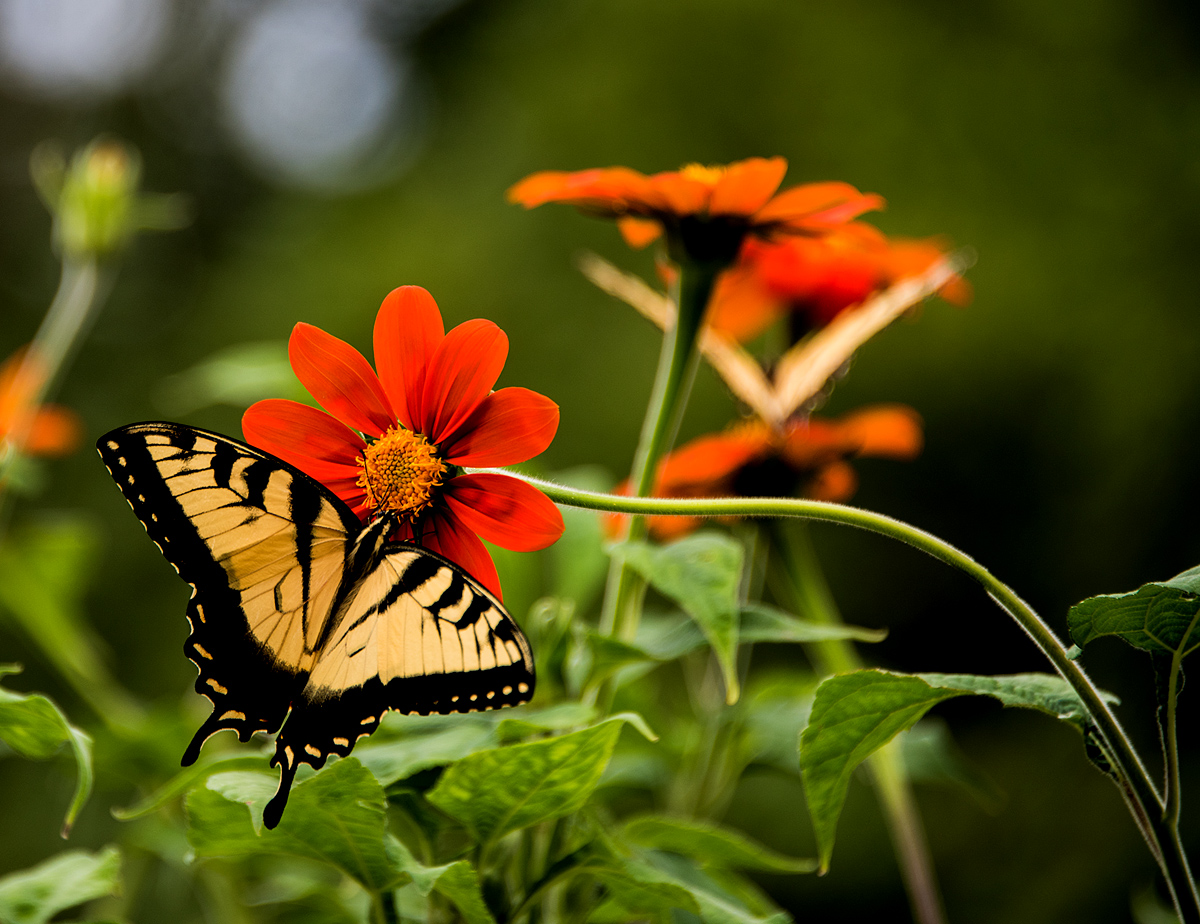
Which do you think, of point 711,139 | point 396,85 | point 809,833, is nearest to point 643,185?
point 809,833

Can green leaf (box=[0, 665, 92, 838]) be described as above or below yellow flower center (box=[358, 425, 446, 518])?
below

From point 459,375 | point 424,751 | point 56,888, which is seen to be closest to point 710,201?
point 459,375

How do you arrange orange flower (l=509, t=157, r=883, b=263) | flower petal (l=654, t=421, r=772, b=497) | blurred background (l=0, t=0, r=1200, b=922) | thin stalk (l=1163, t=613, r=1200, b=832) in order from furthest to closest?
1. blurred background (l=0, t=0, r=1200, b=922)
2. flower petal (l=654, t=421, r=772, b=497)
3. orange flower (l=509, t=157, r=883, b=263)
4. thin stalk (l=1163, t=613, r=1200, b=832)

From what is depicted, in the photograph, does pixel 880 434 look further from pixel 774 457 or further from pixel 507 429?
pixel 507 429

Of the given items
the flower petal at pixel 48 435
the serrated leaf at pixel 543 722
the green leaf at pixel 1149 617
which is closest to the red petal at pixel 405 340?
the serrated leaf at pixel 543 722

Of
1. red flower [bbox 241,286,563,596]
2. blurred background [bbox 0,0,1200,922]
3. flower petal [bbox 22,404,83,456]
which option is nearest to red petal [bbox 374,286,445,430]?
red flower [bbox 241,286,563,596]

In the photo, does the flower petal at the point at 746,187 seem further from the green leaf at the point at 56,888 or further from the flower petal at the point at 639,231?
the green leaf at the point at 56,888

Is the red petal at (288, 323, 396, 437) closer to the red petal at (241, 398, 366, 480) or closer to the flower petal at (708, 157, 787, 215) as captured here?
the red petal at (241, 398, 366, 480)

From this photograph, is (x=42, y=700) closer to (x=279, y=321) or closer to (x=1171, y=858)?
(x=1171, y=858)
